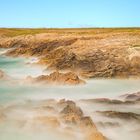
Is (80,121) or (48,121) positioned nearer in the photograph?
(80,121)

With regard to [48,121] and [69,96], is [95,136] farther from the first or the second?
[69,96]

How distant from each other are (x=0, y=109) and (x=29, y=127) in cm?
435

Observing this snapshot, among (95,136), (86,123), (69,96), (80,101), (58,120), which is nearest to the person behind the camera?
(95,136)

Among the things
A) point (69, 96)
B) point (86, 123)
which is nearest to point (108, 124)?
point (86, 123)

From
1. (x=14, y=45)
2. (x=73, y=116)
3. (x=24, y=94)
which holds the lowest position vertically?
(x=14, y=45)

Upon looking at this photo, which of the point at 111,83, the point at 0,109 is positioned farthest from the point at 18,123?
the point at 111,83

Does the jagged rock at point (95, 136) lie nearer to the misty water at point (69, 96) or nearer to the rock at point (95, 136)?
the rock at point (95, 136)

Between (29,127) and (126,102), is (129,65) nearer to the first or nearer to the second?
(126,102)

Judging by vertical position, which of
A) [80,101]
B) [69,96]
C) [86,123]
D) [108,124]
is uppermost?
[86,123]

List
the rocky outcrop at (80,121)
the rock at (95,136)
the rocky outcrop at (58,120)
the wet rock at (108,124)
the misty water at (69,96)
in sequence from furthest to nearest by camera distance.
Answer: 1. the wet rock at (108,124)
2. the misty water at (69,96)
3. the rocky outcrop at (58,120)
4. the rocky outcrop at (80,121)
5. the rock at (95,136)

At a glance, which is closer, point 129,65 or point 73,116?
point 73,116

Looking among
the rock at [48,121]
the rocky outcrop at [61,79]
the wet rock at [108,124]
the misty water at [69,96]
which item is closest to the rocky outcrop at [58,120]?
the rock at [48,121]

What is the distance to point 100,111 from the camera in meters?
25.0

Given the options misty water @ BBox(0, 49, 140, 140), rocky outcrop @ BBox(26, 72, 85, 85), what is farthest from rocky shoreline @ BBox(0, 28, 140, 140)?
misty water @ BBox(0, 49, 140, 140)
